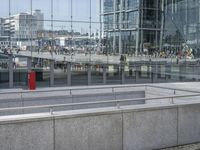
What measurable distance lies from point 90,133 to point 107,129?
0.41 m

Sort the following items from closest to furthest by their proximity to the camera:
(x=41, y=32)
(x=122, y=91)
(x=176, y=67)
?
(x=122, y=91) < (x=41, y=32) < (x=176, y=67)

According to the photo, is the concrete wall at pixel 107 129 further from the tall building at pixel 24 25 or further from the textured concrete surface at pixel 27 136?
the tall building at pixel 24 25

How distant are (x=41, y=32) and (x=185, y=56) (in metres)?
12.2

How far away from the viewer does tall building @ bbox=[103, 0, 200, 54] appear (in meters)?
29.5

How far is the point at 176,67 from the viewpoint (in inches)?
1150

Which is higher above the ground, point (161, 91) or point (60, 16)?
point (60, 16)

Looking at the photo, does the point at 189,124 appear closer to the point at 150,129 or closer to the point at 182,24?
the point at 150,129

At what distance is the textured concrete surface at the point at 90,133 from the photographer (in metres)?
8.30

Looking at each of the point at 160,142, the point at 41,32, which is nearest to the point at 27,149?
the point at 160,142

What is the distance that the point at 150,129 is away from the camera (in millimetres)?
9406

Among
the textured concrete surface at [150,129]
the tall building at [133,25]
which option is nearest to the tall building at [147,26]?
the tall building at [133,25]

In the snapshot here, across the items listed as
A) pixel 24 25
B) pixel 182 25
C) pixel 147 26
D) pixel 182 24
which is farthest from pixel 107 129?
pixel 182 24

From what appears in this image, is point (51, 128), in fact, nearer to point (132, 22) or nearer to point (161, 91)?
point (161, 91)

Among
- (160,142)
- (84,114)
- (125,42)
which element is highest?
(125,42)
